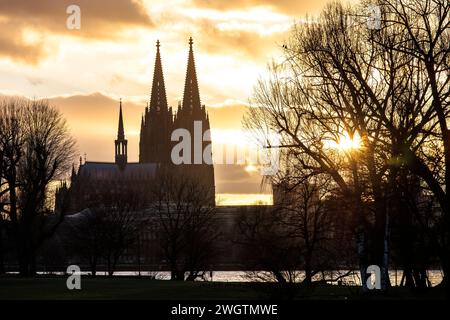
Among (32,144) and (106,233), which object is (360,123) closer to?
(32,144)

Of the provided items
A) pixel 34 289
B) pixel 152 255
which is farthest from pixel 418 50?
pixel 152 255

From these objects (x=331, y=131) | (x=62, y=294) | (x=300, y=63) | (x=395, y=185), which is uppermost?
(x=300, y=63)

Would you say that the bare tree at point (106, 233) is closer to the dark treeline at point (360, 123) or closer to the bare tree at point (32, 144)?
the bare tree at point (32, 144)

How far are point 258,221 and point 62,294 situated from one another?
3530cm

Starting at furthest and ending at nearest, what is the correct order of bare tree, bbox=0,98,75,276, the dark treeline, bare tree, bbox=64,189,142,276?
bare tree, bbox=64,189,142,276
bare tree, bbox=0,98,75,276
the dark treeline

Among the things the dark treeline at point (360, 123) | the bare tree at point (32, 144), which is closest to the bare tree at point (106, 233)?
the bare tree at point (32, 144)

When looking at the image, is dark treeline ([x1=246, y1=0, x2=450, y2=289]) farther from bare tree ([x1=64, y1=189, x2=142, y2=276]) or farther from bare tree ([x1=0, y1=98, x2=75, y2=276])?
bare tree ([x1=64, y1=189, x2=142, y2=276])

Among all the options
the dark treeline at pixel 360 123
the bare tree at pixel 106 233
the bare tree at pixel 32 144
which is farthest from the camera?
the bare tree at pixel 106 233

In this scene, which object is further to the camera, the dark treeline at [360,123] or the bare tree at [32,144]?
the bare tree at [32,144]

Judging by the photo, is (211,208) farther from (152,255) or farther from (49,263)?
(49,263)

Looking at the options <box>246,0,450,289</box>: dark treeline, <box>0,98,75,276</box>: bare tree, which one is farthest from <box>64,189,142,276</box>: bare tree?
<box>246,0,450,289</box>: dark treeline

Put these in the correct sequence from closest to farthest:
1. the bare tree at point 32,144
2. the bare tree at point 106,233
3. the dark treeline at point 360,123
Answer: the dark treeline at point 360,123 < the bare tree at point 32,144 < the bare tree at point 106,233
